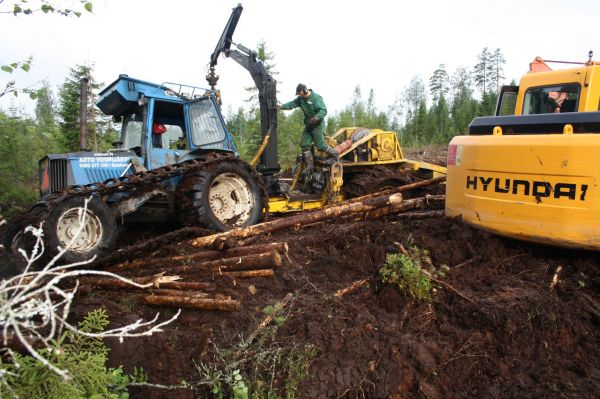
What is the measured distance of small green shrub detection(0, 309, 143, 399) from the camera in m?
2.46

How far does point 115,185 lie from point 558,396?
16.2 feet

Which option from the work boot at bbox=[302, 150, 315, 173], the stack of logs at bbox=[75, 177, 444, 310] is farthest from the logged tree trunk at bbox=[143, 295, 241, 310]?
the work boot at bbox=[302, 150, 315, 173]

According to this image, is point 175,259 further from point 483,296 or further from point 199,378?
point 483,296

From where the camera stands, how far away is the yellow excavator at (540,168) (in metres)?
4.29

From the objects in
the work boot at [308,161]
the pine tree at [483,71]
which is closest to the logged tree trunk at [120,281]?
the work boot at [308,161]

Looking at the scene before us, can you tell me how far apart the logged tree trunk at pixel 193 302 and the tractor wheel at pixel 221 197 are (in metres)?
2.09

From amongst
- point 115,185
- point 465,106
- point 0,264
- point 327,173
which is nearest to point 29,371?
point 0,264

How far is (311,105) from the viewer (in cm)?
866

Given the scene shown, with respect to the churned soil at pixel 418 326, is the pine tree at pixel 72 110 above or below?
above

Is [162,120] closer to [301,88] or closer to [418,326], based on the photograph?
[301,88]

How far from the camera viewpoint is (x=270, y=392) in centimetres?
308

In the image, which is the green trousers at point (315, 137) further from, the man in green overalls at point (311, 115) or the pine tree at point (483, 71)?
the pine tree at point (483, 71)

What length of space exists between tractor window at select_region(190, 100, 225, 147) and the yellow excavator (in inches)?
148

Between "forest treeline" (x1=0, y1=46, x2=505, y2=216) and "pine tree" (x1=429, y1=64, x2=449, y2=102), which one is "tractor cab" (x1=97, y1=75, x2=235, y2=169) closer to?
"forest treeline" (x1=0, y1=46, x2=505, y2=216)
